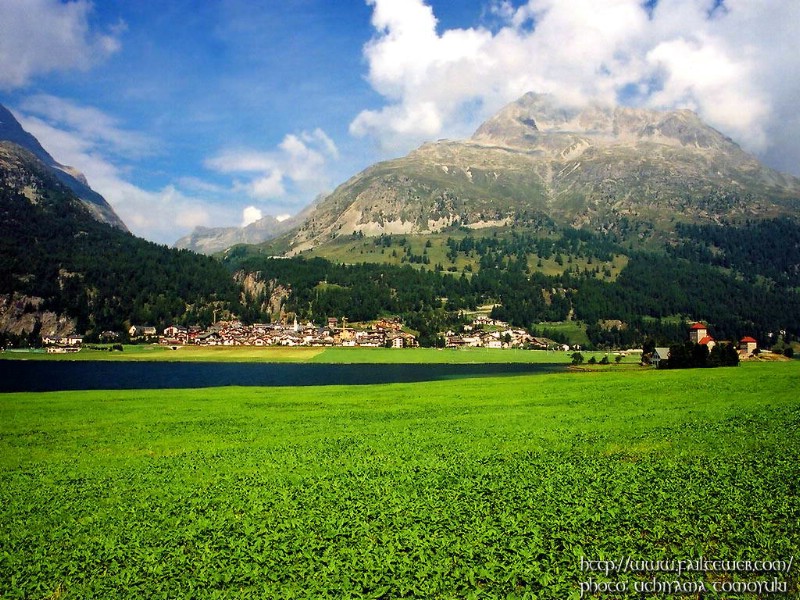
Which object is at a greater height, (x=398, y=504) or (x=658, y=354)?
(x=398, y=504)

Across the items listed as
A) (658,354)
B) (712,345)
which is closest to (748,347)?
(712,345)

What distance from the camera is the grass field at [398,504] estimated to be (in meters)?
12.6

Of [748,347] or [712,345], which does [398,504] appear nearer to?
[712,345]

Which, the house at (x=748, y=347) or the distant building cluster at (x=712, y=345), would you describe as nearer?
the distant building cluster at (x=712, y=345)

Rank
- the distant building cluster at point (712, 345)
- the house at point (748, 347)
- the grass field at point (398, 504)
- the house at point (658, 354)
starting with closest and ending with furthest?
the grass field at point (398, 504) → the house at point (658, 354) → the distant building cluster at point (712, 345) → the house at point (748, 347)

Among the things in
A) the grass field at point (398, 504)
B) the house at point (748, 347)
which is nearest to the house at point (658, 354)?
the house at point (748, 347)

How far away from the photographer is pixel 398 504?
56.9ft

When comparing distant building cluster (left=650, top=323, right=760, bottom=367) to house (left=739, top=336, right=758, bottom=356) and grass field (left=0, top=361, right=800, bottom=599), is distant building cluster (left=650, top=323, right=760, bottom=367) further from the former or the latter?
grass field (left=0, top=361, right=800, bottom=599)

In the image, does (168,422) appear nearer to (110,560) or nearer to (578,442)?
(110,560)

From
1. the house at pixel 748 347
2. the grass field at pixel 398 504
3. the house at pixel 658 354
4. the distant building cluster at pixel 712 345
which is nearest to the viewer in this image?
the grass field at pixel 398 504

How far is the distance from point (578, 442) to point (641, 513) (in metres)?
12.0

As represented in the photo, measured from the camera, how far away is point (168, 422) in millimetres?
40844

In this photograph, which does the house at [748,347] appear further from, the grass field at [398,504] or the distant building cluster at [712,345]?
the grass field at [398,504]

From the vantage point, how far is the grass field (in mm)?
12562
